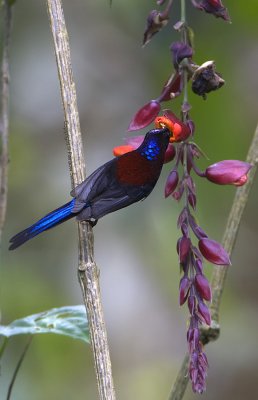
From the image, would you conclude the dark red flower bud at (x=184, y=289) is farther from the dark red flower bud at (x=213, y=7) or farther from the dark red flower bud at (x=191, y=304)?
the dark red flower bud at (x=213, y=7)

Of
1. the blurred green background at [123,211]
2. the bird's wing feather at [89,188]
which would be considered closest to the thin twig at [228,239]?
the bird's wing feather at [89,188]

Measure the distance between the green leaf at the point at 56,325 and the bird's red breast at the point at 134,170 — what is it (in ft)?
1.42

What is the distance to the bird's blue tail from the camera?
176cm

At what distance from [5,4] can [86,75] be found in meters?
2.85

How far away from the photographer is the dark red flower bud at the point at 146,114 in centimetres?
154

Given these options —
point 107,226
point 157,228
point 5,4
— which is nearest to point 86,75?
point 107,226

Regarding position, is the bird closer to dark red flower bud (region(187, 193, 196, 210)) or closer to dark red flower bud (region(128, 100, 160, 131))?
dark red flower bud (region(128, 100, 160, 131))

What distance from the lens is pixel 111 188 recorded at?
70.4 inches

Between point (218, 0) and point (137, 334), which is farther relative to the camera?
point (137, 334)

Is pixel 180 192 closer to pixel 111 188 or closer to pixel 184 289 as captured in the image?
pixel 184 289

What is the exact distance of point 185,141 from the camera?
4.81ft

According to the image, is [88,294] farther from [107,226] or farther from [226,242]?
[107,226]

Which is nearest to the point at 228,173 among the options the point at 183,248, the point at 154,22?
the point at 183,248

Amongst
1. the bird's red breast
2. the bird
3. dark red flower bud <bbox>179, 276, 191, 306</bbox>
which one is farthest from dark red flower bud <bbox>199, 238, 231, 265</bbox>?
the bird's red breast
